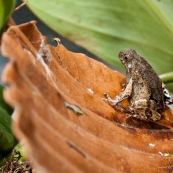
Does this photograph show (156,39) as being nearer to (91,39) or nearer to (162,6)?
(162,6)

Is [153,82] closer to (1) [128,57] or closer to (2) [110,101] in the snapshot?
(1) [128,57]

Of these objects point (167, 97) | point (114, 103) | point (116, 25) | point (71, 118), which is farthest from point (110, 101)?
point (116, 25)

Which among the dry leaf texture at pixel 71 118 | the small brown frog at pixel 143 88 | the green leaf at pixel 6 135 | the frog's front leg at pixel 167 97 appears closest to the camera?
the dry leaf texture at pixel 71 118

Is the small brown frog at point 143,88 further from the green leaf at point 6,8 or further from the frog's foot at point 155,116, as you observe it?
the green leaf at point 6,8

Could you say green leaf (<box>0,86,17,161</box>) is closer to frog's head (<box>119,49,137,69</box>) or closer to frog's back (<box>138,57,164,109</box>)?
frog's back (<box>138,57,164,109</box>)

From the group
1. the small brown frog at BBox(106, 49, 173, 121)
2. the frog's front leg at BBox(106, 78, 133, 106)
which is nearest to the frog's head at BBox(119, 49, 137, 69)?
the small brown frog at BBox(106, 49, 173, 121)

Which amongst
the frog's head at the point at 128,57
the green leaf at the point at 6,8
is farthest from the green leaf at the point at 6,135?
the frog's head at the point at 128,57
